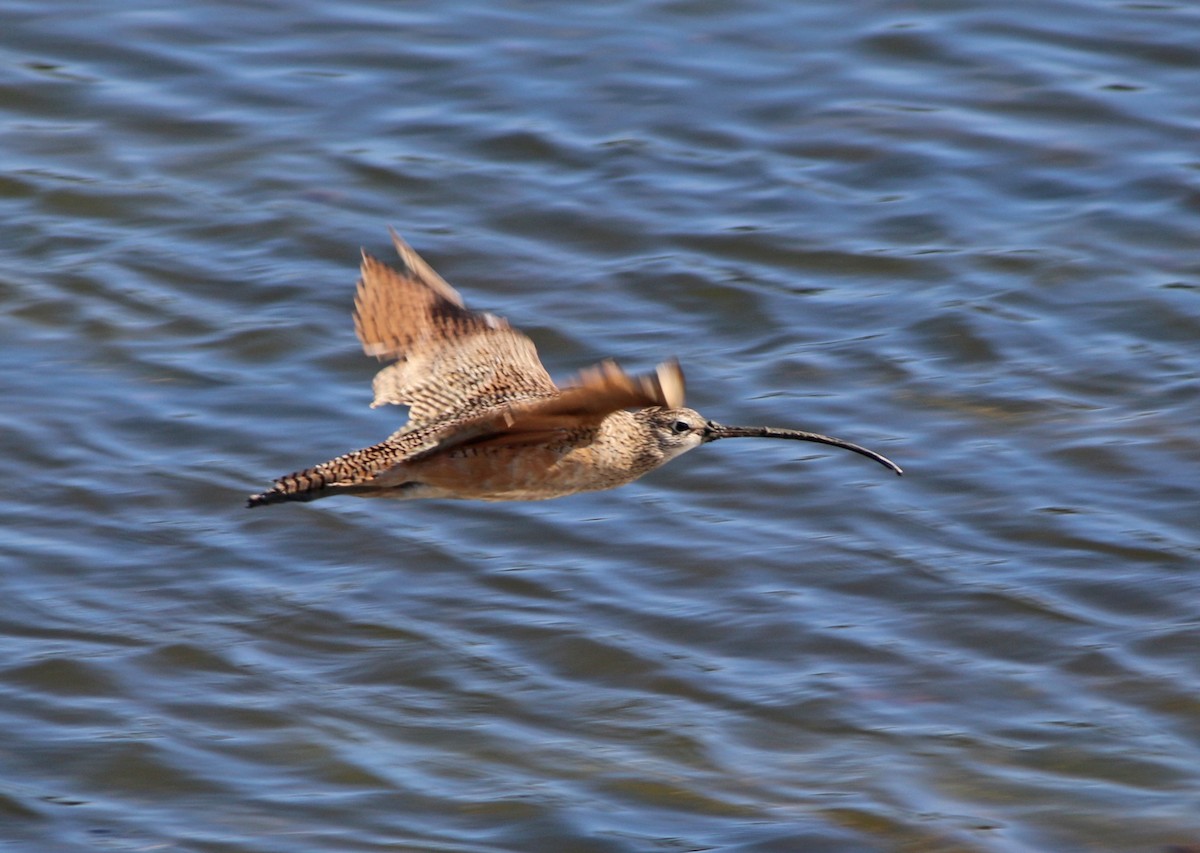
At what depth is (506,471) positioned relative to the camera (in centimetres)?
643

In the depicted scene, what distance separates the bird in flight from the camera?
19.5 feet

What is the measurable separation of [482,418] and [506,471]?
47 centimetres

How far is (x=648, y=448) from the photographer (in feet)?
22.2

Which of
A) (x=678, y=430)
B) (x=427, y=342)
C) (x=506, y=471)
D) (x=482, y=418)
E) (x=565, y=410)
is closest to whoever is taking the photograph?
(x=565, y=410)

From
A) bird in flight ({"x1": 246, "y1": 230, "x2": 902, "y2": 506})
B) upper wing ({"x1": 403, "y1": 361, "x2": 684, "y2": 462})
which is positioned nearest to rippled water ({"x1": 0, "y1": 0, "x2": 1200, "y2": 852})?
bird in flight ({"x1": 246, "y1": 230, "x2": 902, "y2": 506})

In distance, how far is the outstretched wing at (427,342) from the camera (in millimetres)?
7117

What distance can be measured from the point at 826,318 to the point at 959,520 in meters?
2.01

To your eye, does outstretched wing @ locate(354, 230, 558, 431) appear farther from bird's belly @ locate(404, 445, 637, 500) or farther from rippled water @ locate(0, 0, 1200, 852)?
rippled water @ locate(0, 0, 1200, 852)

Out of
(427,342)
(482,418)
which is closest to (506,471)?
(482,418)

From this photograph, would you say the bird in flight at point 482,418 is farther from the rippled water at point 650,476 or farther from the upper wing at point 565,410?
the rippled water at point 650,476

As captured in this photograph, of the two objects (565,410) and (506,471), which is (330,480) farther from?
(565,410)

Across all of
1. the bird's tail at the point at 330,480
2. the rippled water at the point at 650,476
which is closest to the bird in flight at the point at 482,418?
the bird's tail at the point at 330,480

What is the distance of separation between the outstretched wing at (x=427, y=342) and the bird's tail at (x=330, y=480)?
2.41ft

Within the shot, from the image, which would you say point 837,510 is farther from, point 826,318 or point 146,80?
point 146,80
